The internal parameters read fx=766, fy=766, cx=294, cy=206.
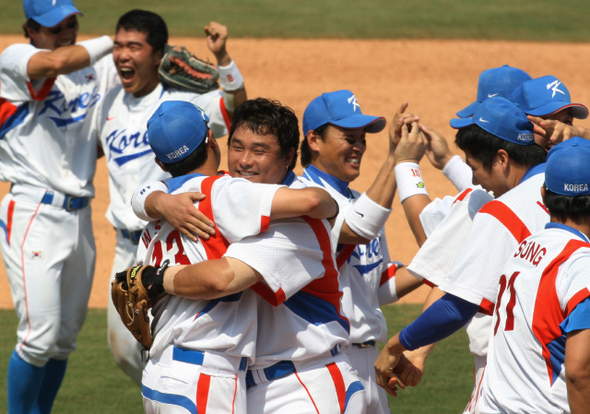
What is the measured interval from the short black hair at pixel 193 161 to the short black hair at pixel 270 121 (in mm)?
180

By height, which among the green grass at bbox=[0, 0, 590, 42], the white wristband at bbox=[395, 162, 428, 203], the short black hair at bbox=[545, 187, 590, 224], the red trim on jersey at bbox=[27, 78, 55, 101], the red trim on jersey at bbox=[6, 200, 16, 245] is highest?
the short black hair at bbox=[545, 187, 590, 224]

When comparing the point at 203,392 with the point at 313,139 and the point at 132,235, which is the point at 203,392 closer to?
the point at 313,139

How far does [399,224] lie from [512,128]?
7.51 metres

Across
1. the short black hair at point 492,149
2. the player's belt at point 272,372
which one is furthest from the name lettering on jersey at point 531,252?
the player's belt at point 272,372

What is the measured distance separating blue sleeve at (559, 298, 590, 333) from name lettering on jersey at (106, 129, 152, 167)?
312cm

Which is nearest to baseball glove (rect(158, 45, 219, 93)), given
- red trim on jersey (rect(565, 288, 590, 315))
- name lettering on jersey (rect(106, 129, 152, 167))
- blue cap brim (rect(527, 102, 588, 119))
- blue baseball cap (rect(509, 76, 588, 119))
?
name lettering on jersey (rect(106, 129, 152, 167))

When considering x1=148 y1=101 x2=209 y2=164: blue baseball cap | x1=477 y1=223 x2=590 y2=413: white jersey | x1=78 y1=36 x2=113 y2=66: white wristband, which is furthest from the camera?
x1=78 y1=36 x2=113 y2=66: white wristband

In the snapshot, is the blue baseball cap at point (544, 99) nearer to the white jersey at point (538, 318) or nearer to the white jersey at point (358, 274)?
the white jersey at point (358, 274)

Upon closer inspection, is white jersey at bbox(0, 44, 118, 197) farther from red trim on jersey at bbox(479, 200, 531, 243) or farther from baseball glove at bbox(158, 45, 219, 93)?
red trim on jersey at bbox(479, 200, 531, 243)

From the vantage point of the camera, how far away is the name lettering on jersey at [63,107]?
4.96 m

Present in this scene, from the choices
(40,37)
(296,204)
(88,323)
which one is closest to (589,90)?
(88,323)

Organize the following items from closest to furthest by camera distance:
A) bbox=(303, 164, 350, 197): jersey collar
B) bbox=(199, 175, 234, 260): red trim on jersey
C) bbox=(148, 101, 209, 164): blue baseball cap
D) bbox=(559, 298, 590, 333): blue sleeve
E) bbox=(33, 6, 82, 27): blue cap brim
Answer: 1. bbox=(559, 298, 590, 333): blue sleeve
2. bbox=(199, 175, 234, 260): red trim on jersey
3. bbox=(148, 101, 209, 164): blue baseball cap
4. bbox=(303, 164, 350, 197): jersey collar
5. bbox=(33, 6, 82, 27): blue cap brim

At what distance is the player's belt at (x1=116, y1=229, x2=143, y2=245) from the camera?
470 centimetres

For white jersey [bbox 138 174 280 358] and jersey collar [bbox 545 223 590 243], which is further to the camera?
white jersey [bbox 138 174 280 358]
